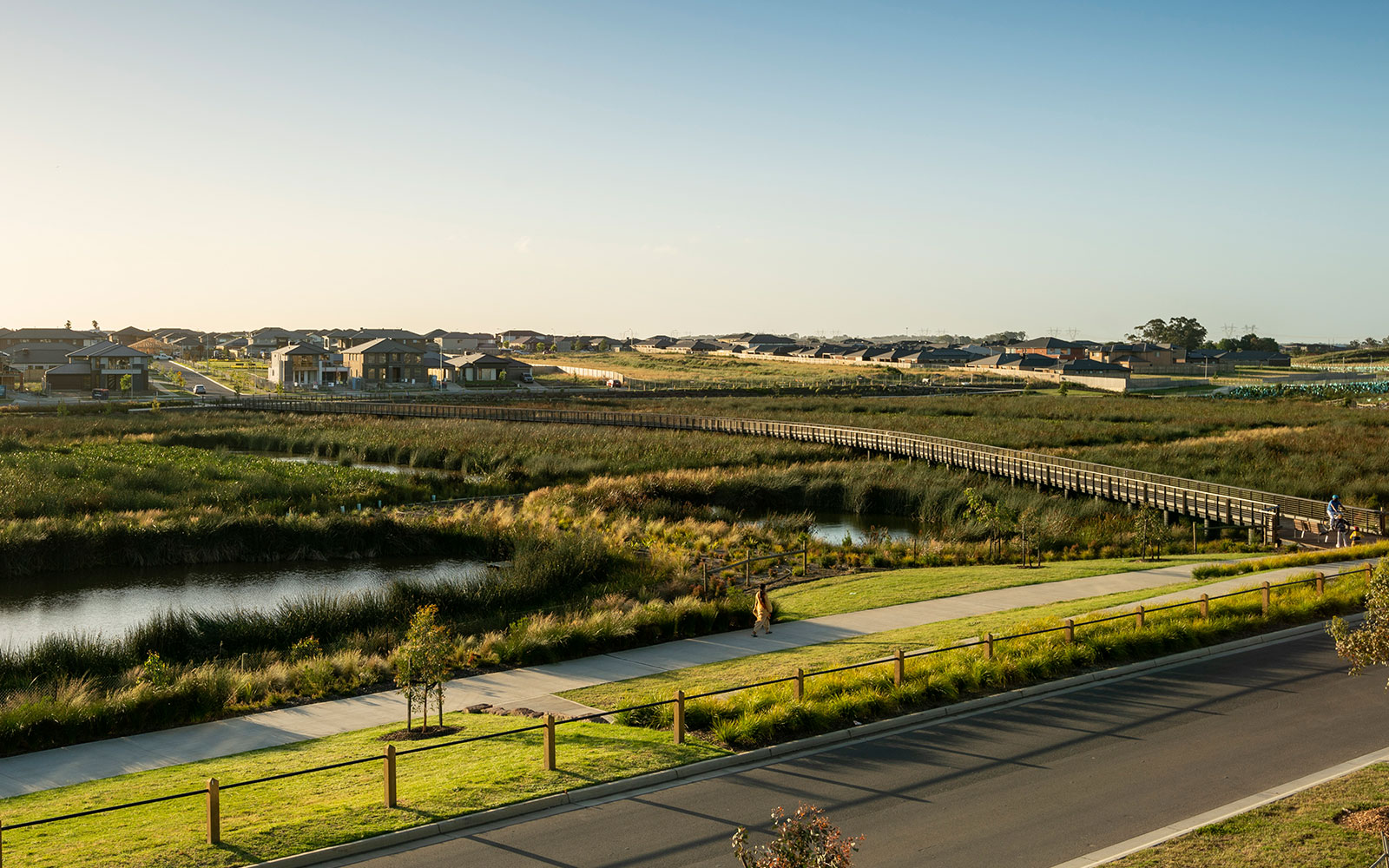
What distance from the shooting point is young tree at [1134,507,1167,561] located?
35.7 m

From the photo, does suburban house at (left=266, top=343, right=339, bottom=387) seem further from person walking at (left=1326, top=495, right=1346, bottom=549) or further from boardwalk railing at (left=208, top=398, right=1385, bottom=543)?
person walking at (left=1326, top=495, right=1346, bottom=549)

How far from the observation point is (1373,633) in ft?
43.1

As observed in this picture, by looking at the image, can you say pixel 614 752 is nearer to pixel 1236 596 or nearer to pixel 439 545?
pixel 1236 596

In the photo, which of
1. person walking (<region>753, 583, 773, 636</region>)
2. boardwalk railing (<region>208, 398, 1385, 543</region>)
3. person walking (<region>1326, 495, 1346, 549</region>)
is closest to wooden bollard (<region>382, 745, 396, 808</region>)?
person walking (<region>753, 583, 773, 636</region>)

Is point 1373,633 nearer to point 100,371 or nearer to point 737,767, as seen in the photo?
point 737,767

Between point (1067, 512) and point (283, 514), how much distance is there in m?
32.5

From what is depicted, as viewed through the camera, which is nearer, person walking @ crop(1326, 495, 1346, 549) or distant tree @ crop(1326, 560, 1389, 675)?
distant tree @ crop(1326, 560, 1389, 675)

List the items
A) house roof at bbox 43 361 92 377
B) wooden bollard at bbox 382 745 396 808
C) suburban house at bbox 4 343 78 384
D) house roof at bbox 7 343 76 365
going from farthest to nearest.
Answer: house roof at bbox 7 343 76 365
suburban house at bbox 4 343 78 384
house roof at bbox 43 361 92 377
wooden bollard at bbox 382 745 396 808

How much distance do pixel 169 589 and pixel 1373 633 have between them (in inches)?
1267

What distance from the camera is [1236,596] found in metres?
23.5

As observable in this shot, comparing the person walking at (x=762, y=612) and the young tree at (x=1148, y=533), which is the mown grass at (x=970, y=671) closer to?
the person walking at (x=762, y=612)

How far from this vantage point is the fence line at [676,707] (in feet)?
37.9

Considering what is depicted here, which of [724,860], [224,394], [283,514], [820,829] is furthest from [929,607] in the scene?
[224,394]

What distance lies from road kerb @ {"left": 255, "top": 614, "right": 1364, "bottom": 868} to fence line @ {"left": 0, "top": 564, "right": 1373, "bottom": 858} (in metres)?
0.84
